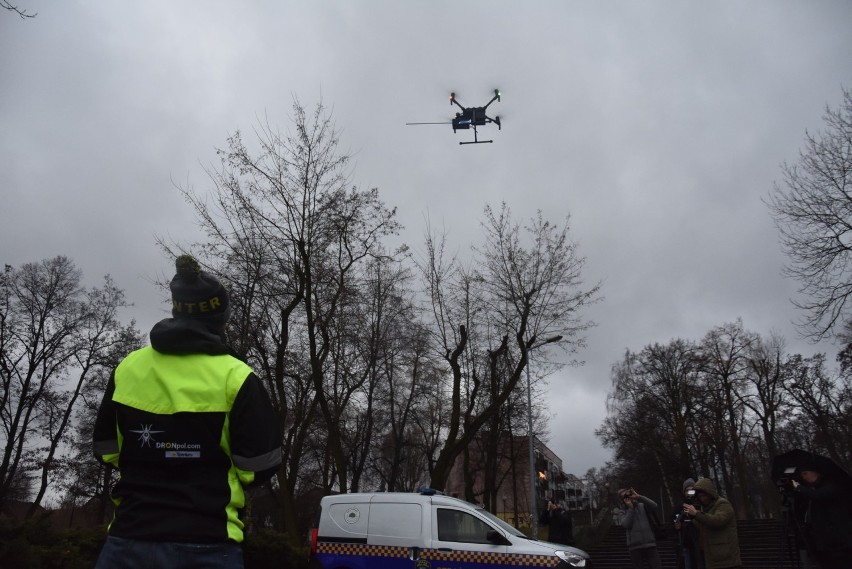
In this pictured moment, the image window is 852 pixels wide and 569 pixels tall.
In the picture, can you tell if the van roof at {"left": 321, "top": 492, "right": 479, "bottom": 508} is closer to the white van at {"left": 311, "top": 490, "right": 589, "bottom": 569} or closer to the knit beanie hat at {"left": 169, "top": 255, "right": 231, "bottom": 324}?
the white van at {"left": 311, "top": 490, "right": 589, "bottom": 569}

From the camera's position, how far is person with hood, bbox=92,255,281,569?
216 centimetres

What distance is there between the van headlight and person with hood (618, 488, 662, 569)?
154 centimetres

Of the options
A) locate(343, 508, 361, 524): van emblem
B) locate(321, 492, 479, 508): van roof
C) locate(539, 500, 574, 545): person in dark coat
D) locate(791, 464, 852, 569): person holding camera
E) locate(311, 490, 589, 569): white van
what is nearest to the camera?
locate(791, 464, 852, 569): person holding camera

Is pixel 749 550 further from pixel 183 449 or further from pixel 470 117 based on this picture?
pixel 183 449

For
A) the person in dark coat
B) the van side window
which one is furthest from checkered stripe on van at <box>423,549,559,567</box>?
the person in dark coat

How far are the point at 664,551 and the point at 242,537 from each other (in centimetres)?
2221

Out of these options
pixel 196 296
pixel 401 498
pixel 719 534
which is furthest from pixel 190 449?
pixel 401 498

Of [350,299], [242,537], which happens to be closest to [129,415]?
[242,537]

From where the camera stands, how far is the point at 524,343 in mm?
20500

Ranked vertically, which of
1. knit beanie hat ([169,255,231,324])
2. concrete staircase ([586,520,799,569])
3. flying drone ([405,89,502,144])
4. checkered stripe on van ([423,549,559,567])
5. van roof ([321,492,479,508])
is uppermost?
flying drone ([405,89,502,144])

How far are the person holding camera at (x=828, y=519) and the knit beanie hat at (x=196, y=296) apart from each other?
19.4 feet

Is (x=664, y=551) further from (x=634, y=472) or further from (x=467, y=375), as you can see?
(x=634, y=472)

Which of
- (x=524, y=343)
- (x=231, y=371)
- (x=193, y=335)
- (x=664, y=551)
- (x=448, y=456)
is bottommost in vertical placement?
(x=664, y=551)

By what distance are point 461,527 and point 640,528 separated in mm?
3124
